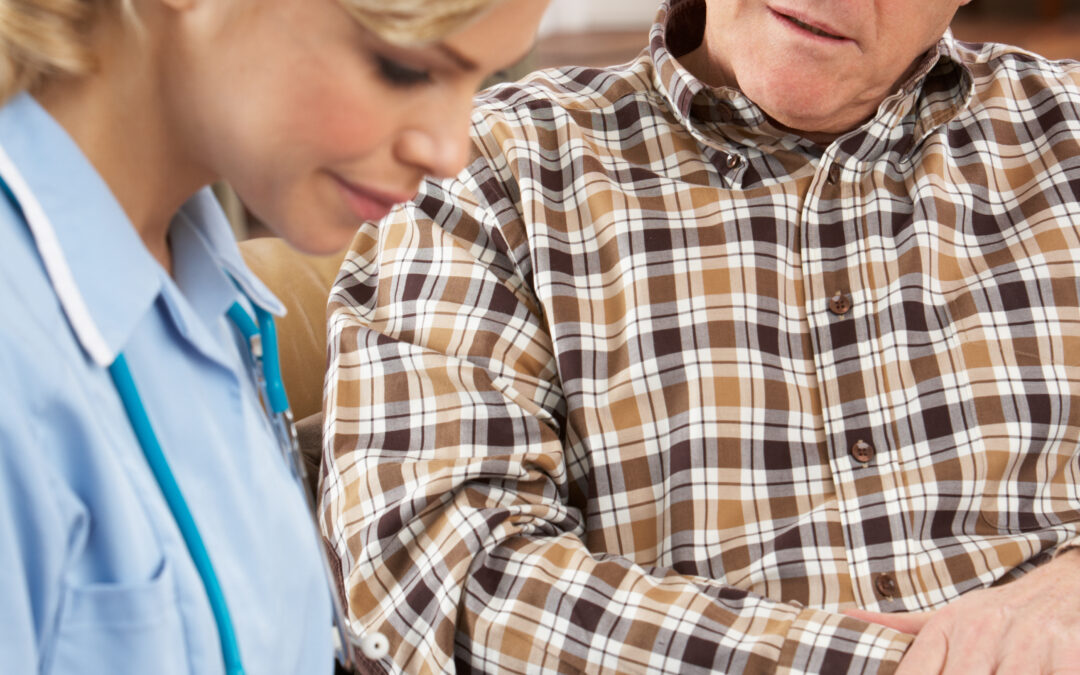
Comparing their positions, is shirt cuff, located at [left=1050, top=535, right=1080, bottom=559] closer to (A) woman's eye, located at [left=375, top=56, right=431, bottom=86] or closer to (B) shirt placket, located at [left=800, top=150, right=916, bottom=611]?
(B) shirt placket, located at [left=800, top=150, right=916, bottom=611]

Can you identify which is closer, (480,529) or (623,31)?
(480,529)

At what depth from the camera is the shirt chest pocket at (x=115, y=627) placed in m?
0.37

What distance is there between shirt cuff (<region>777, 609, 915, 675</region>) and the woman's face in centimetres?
64

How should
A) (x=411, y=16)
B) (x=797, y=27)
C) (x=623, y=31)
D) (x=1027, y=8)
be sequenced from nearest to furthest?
(x=411, y=16)
(x=797, y=27)
(x=623, y=31)
(x=1027, y=8)

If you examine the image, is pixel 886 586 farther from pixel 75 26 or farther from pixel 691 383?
pixel 75 26

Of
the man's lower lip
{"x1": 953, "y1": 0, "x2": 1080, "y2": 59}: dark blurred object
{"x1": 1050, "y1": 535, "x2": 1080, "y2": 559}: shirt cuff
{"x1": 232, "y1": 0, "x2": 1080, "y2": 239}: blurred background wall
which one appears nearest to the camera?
{"x1": 1050, "y1": 535, "x2": 1080, "y2": 559}: shirt cuff

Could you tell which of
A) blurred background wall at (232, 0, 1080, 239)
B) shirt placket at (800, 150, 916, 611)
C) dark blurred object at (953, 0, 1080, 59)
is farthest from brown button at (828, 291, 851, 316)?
dark blurred object at (953, 0, 1080, 59)

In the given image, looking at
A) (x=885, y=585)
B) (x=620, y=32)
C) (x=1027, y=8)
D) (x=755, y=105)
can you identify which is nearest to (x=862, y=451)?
(x=885, y=585)

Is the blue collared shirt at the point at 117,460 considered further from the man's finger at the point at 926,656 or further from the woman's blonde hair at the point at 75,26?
the man's finger at the point at 926,656

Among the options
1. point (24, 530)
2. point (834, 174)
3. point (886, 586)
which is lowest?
point (886, 586)

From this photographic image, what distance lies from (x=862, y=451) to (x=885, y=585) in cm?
13

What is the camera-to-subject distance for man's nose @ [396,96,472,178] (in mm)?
380

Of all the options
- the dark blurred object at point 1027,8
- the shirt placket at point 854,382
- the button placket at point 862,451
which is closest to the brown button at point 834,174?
the shirt placket at point 854,382

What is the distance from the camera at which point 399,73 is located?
365 mm
